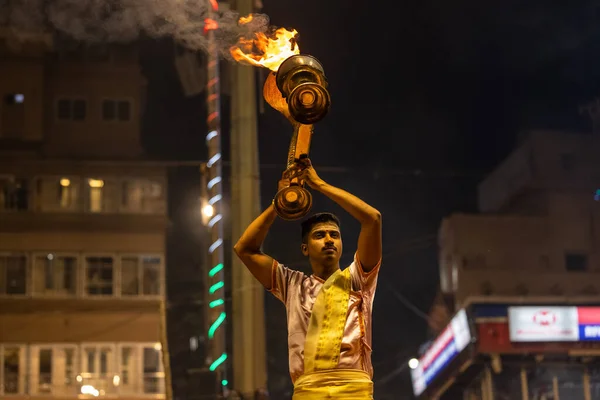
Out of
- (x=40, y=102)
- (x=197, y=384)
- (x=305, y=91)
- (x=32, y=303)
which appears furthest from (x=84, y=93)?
(x=305, y=91)

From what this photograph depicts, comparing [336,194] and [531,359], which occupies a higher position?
[531,359]

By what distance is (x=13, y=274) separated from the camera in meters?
30.5

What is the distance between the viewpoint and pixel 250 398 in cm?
1580

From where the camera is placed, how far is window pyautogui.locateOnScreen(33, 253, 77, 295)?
30266 mm

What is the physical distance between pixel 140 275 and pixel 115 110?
510 cm

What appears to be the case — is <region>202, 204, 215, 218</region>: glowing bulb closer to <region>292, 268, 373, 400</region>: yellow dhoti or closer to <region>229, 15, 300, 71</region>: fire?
<region>229, 15, 300, 71</region>: fire

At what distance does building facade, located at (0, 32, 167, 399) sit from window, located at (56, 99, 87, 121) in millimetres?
30

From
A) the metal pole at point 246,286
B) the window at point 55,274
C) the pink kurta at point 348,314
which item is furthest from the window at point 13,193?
the pink kurta at point 348,314

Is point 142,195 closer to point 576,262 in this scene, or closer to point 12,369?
point 12,369

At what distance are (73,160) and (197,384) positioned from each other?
779 cm

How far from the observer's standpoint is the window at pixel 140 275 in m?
30.5

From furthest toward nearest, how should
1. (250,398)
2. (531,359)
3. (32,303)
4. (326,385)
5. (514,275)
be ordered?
1. (514,275)
2. (531,359)
3. (32,303)
4. (250,398)
5. (326,385)

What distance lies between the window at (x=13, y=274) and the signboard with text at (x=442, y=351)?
13.1m

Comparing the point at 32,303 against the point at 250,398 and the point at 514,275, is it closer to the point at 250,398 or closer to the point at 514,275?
the point at 250,398
